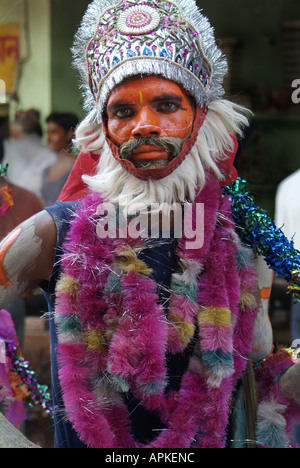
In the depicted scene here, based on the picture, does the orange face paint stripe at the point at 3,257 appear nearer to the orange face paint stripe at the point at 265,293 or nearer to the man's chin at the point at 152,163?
the man's chin at the point at 152,163

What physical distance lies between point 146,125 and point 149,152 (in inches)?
2.8

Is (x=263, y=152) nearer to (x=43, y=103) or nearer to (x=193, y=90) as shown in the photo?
(x=193, y=90)

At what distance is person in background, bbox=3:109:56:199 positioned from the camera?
289 centimetres

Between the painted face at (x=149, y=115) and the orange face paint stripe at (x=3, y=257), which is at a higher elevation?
the painted face at (x=149, y=115)

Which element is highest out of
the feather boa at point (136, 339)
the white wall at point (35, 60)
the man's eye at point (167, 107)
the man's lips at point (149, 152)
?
the white wall at point (35, 60)

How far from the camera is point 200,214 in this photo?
1736 mm

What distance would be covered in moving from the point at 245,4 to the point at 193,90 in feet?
4.88

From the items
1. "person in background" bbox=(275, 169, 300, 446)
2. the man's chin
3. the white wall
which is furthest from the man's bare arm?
the white wall

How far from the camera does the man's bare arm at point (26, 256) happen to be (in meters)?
1.67

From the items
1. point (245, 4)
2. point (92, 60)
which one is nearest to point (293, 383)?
point (92, 60)

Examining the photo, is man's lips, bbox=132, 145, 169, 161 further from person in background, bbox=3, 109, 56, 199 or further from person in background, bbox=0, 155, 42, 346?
person in background, bbox=3, 109, 56, 199

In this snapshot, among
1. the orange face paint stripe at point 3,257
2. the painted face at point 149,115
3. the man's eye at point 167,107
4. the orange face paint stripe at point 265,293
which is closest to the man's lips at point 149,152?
the painted face at point 149,115

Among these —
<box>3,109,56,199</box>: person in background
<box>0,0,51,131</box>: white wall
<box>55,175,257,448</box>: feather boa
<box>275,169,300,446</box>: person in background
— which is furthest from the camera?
<box>0,0,51,131</box>: white wall

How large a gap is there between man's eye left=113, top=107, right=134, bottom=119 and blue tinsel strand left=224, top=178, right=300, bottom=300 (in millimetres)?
369
